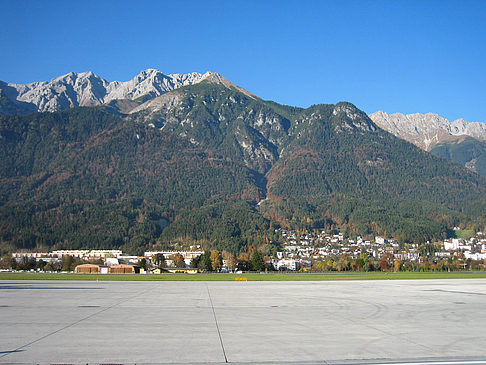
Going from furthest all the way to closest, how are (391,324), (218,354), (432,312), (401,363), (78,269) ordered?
1. (78,269)
2. (432,312)
3. (391,324)
4. (218,354)
5. (401,363)

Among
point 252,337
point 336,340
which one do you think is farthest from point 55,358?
point 336,340

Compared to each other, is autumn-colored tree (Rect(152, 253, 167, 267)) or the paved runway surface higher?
the paved runway surface

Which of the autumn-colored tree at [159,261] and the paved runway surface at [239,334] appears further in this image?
the autumn-colored tree at [159,261]

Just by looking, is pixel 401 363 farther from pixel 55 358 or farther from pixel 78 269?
pixel 78 269

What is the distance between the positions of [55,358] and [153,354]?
2.73 metres

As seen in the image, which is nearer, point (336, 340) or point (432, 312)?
point (336, 340)

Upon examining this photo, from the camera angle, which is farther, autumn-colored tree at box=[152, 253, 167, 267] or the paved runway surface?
autumn-colored tree at box=[152, 253, 167, 267]

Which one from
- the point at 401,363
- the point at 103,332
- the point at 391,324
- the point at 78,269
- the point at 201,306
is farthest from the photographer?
the point at 78,269

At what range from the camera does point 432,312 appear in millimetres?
24609

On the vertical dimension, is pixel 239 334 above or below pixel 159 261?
above

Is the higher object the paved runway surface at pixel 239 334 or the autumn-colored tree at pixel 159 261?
the paved runway surface at pixel 239 334

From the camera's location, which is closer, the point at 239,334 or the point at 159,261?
the point at 239,334

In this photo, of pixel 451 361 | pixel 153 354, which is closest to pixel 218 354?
pixel 153 354

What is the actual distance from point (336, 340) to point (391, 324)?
4.95 m
